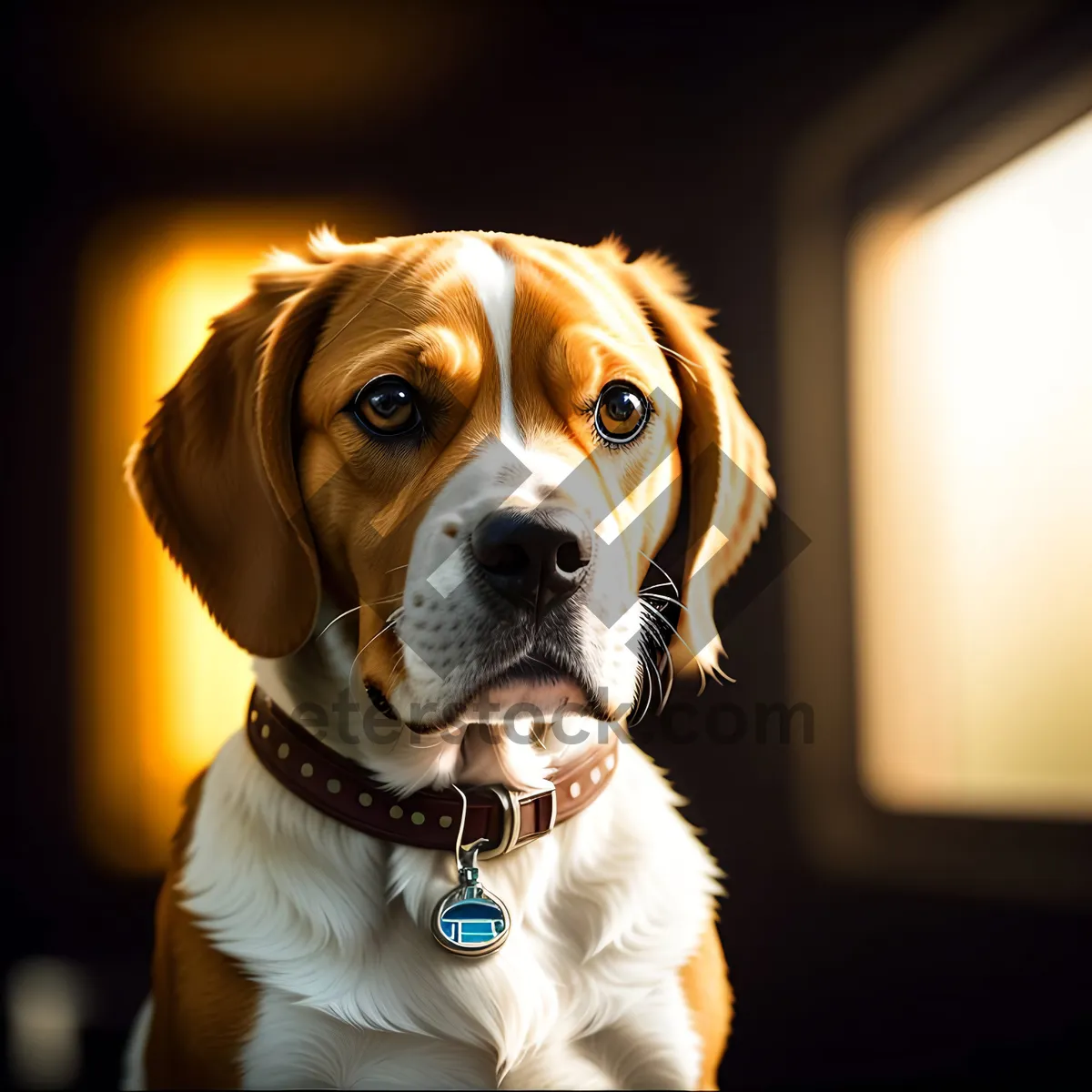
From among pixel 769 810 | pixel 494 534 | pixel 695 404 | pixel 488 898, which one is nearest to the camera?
pixel 494 534

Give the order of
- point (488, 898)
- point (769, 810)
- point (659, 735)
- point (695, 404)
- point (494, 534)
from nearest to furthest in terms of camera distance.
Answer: point (494, 534) < point (488, 898) < point (695, 404) < point (659, 735) < point (769, 810)

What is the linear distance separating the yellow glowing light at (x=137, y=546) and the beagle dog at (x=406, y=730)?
256 mm

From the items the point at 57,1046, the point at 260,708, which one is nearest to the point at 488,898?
the point at 260,708

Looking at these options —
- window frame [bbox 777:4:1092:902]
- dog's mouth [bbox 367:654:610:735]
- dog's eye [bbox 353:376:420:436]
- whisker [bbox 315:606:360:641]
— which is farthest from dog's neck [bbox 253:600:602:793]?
window frame [bbox 777:4:1092:902]

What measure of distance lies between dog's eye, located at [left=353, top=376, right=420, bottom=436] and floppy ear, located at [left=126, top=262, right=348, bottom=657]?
4.9 inches

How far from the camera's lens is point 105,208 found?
1639mm

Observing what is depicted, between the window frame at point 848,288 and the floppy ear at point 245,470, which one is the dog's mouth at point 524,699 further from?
the window frame at point 848,288

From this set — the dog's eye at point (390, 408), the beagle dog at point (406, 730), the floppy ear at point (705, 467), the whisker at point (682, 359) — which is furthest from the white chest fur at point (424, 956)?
the whisker at point (682, 359)

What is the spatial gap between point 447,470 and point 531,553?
0.60 feet

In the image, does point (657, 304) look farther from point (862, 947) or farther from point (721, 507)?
point (862, 947)

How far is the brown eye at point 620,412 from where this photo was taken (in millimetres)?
1294

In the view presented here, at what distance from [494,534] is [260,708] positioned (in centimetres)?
43

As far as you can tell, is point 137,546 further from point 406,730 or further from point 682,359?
point 682,359

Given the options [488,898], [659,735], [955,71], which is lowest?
[488,898]
